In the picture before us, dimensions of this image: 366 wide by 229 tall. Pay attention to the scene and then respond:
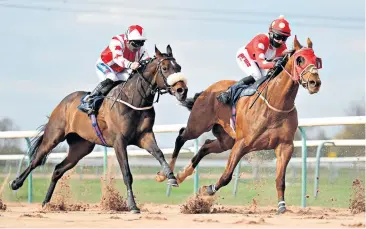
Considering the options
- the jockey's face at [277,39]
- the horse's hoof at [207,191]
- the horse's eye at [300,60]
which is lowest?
the horse's hoof at [207,191]

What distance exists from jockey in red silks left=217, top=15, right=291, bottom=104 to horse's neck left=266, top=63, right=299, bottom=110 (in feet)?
0.72

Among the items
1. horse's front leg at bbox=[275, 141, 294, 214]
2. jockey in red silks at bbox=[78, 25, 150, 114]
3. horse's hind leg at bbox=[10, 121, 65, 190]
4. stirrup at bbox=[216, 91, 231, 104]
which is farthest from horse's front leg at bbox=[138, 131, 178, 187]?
horse's hind leg at bbox=[10, 121, 65, 190]

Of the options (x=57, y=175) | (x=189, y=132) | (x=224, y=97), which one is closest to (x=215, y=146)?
(x=189, y=132)

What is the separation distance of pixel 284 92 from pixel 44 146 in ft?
10.3

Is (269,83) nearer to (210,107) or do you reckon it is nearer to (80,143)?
(210,107)

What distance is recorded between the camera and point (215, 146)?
35.0 ft

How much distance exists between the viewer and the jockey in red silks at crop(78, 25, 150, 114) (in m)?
9.93

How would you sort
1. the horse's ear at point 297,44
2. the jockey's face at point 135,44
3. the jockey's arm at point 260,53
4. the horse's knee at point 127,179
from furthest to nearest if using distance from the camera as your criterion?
the jockey's face at point 135,44 < the jockey's arm at point 260,53 < the horse's knee at point 127,179 < the horse's ear at point 297,44

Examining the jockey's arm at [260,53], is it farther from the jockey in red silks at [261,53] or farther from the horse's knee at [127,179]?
the horse's knee at [127,179]

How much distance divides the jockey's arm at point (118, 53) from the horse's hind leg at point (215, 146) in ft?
4.46

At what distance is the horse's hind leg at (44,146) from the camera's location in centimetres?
1087

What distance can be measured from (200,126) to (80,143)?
1437mm

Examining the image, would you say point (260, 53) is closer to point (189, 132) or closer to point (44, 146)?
point (189, 132)

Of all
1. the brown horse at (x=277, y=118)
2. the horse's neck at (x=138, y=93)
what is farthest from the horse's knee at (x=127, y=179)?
the horse's neck at (x=138, y=93)
